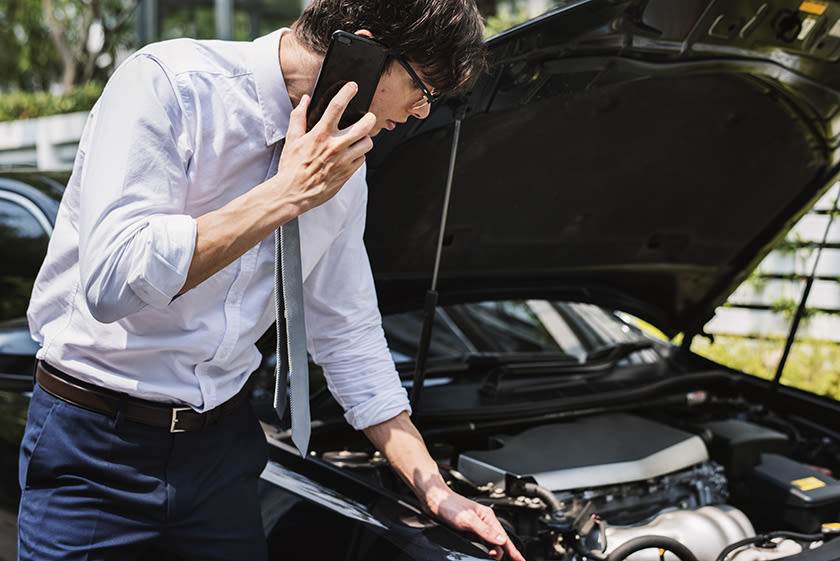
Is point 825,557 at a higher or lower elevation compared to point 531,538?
higher

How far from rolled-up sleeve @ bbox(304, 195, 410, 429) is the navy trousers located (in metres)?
0.30

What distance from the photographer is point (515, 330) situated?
266 centimetres

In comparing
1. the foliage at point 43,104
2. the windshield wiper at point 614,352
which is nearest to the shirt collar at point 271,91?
the windshield wiper at point 614,352

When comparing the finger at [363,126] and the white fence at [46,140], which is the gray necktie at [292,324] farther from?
the white fence at [46,140]

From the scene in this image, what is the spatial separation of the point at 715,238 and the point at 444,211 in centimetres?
117

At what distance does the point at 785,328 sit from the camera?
5914mm

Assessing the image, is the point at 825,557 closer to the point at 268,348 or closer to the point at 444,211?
the point at 444,211

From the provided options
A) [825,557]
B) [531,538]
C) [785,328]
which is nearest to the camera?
[825,557]

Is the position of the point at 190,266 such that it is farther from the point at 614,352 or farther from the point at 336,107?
the point at 614,352

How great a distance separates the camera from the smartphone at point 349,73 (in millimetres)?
1232

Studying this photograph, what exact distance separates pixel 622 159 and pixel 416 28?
3.64 ft

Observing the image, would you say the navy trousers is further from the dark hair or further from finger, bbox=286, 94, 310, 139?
the dark hair

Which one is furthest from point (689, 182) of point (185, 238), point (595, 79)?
point (185, 238)

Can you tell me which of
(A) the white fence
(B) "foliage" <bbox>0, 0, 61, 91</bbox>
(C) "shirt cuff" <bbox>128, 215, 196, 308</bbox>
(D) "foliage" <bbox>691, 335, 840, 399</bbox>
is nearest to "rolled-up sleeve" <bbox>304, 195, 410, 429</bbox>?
(C) "shirt cuff" <bbox>128, 215, 196, 308</bbox>
